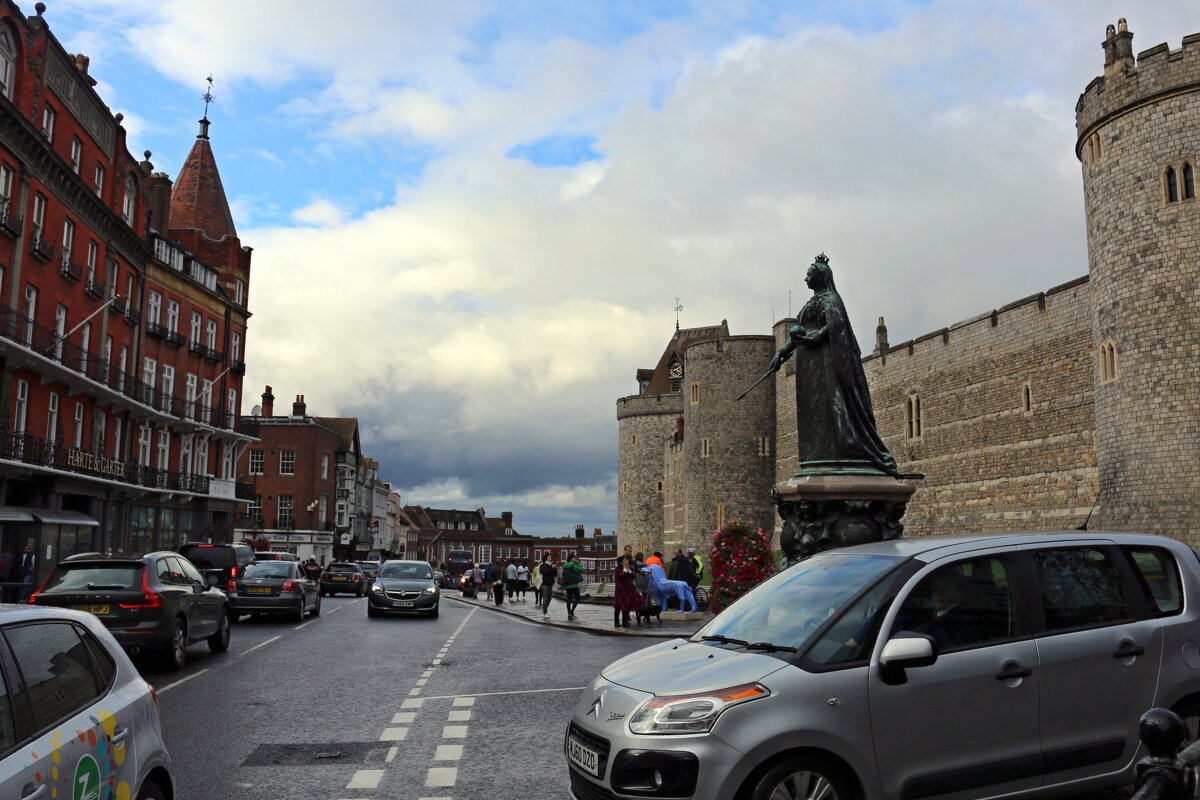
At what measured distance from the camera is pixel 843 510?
11.1 metres

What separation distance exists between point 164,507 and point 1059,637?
40.0m

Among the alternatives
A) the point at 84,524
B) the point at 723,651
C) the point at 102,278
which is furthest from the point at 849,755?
the point at 102,278

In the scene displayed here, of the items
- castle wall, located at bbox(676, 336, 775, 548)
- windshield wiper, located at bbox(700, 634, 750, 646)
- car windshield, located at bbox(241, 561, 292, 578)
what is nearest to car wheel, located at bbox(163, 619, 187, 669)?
windshield wiper, located at bbox(700, 634, 750, 646)

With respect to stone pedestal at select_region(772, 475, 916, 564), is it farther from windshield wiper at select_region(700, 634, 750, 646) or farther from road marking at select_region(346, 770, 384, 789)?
road marking at select_region(346, 770, 384, 789)

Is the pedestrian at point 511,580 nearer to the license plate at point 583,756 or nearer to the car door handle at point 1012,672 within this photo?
the license plate at point 583,756

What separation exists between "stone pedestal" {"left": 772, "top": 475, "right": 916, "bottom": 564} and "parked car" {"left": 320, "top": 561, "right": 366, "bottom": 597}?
30.6 m

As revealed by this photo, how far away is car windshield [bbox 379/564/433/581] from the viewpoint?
2456cm

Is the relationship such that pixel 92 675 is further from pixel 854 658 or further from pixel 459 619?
pixel 459 619

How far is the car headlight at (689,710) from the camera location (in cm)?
455

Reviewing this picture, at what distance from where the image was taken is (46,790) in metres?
3.54

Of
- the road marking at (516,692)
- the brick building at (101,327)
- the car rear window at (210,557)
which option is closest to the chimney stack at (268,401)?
the brick building at (101,327)

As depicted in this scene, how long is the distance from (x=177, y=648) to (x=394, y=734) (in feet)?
18.0

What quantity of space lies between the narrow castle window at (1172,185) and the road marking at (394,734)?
2388 cm

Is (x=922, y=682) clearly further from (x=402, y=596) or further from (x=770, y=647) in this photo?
(x=402, y=596)
